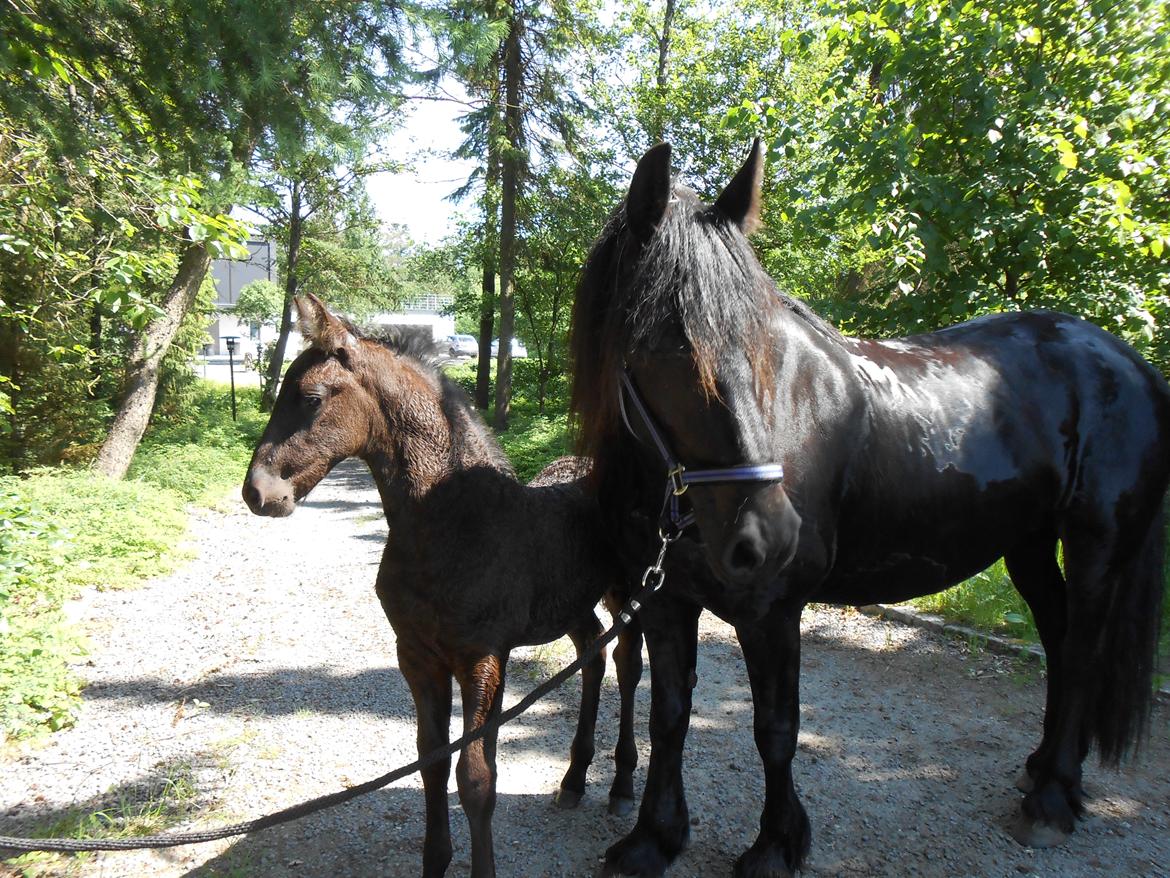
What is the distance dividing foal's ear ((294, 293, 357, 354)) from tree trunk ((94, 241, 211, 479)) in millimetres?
9536

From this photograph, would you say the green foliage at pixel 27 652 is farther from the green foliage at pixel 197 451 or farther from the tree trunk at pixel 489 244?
the tree trunk at pixel 489 244

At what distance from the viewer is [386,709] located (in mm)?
4371

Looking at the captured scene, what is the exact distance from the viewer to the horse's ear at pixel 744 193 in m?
2.07

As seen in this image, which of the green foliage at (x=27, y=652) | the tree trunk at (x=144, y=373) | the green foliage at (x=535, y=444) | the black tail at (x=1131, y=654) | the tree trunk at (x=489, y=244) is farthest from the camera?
the tree trunk at (x=489, y=244)

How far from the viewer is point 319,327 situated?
2.21 m

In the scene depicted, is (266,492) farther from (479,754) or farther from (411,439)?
(479,754)

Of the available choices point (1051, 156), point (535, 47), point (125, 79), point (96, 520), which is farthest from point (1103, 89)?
point (535, 47)

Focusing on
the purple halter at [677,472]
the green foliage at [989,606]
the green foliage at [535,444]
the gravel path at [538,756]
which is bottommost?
the gravel path at [538,756]

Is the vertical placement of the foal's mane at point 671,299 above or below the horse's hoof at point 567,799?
above

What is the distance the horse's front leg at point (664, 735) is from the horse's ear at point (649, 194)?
1.32 m

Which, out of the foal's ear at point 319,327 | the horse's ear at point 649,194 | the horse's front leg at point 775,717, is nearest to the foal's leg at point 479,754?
the horse's front leg at point 775,717

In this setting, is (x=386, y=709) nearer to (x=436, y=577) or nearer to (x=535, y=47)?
(x=436, y=577)

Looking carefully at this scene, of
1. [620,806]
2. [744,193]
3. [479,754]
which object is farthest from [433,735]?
[744,193]

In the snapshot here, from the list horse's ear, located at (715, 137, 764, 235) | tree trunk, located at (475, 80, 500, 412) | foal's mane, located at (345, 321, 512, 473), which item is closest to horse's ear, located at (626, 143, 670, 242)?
horse's ear, located at (715, 137, 764, 235)
